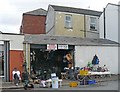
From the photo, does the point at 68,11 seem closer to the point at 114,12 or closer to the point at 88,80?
the point at 114,12

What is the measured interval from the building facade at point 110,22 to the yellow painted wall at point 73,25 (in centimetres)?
248

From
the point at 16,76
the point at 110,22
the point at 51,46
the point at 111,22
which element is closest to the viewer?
the point at 16,76

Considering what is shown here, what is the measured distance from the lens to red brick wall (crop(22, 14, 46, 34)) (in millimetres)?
53000

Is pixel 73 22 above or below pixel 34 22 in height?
below

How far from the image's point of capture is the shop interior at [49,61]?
29.7 meters

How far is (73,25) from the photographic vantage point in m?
37.0

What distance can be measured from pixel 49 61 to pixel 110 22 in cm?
903

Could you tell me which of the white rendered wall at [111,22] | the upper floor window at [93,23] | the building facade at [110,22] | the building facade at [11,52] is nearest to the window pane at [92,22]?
the upper floor window at [93,23]

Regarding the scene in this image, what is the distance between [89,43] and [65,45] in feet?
9.77

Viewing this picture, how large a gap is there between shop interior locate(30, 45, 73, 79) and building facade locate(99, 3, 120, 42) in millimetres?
7057

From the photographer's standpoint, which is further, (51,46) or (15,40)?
(51,46)

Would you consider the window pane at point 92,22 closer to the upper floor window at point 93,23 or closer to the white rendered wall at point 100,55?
the upper floor window at point 93,23

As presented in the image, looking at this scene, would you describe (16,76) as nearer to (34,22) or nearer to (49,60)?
(49,60)

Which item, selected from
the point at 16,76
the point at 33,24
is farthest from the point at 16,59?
the point at 33,24
